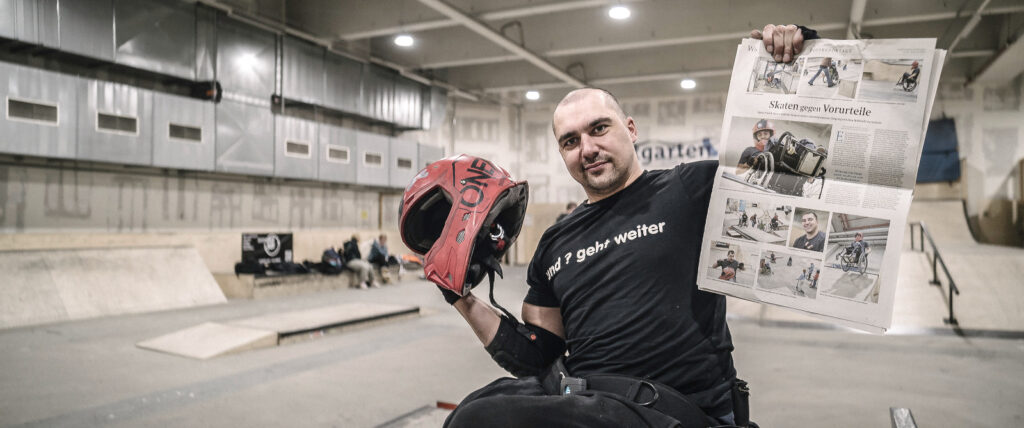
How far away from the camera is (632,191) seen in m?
1.61

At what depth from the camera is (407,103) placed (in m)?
12.9

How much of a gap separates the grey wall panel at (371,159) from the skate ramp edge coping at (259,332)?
553cm

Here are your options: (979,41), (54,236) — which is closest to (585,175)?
(54,236)

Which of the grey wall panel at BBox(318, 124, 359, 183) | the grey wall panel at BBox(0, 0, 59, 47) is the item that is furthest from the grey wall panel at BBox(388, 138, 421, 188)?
the grey wall panel at BBox(0, 0, 59, 47)

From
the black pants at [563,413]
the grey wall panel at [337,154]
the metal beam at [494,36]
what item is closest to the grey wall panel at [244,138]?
the grey wall panel at [337,154]

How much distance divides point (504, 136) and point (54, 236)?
36.9 feet

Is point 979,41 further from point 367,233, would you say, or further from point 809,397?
point 367,233

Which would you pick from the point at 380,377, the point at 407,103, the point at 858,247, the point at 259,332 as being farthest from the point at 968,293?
the point at 407,103

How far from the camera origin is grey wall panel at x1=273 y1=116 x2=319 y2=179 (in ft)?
32.5

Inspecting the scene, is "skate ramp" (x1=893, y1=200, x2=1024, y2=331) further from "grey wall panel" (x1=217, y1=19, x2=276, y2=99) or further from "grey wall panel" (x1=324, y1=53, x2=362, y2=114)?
"grey wall panel" (x1=217, y1=19, x2=276, y2=99)

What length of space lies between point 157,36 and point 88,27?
879 millimetres

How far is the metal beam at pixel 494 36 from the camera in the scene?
8484 millimetres

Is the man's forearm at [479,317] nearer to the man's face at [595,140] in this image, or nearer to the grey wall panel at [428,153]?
the man's face at [595,140]

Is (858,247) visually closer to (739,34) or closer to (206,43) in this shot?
(739,34)
